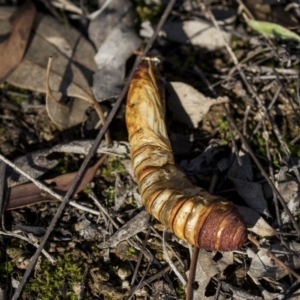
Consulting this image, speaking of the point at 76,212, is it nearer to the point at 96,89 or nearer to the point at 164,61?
the point at 96,89

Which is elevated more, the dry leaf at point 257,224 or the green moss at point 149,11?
the green moss at point 149,11

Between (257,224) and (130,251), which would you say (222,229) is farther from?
(130,251)

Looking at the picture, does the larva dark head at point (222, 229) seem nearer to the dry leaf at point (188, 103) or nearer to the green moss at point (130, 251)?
the green moss at point (130, 251)

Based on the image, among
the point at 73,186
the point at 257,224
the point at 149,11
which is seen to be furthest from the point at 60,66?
the point at 257,224

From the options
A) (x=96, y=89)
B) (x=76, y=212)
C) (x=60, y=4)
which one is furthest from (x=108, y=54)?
(x=76, y=212)

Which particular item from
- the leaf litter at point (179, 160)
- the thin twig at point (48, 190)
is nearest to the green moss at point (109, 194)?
the leaf litter at point (179, 160)

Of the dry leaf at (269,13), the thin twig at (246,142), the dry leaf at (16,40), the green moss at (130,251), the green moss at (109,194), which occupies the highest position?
the dry leaf at (269,13)
